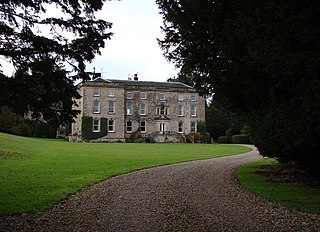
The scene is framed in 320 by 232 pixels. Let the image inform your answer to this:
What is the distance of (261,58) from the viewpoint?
8.04 metres

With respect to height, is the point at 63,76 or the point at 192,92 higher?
the point at 192,92

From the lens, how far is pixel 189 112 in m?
61.6

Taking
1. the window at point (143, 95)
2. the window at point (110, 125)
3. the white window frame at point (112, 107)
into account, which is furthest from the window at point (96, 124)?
the window at point (143, 95)

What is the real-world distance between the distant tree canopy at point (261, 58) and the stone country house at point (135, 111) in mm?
41640

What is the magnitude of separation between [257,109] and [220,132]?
58.0 metres

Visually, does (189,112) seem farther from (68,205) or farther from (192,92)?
(68,205)

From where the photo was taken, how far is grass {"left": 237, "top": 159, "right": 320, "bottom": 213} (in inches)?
382

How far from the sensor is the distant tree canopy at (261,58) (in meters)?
7.85

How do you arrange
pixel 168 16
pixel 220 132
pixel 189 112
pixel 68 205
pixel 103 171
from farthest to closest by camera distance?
pixel 220 132, pixel 189 112, pixel 103 171, pixel 168 16, pixel 68 205

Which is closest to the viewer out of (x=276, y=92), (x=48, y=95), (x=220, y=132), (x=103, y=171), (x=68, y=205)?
(x=48, y=95)

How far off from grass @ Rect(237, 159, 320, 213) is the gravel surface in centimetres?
47

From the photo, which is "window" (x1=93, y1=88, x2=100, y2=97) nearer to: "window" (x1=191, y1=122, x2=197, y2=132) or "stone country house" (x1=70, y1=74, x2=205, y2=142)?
"stone country house" (x1=70, y1=74, x2=205, y2=142)

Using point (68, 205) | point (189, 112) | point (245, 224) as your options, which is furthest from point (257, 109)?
point (189, 112)

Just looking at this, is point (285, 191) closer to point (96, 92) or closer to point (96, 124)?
point (96, 124)
